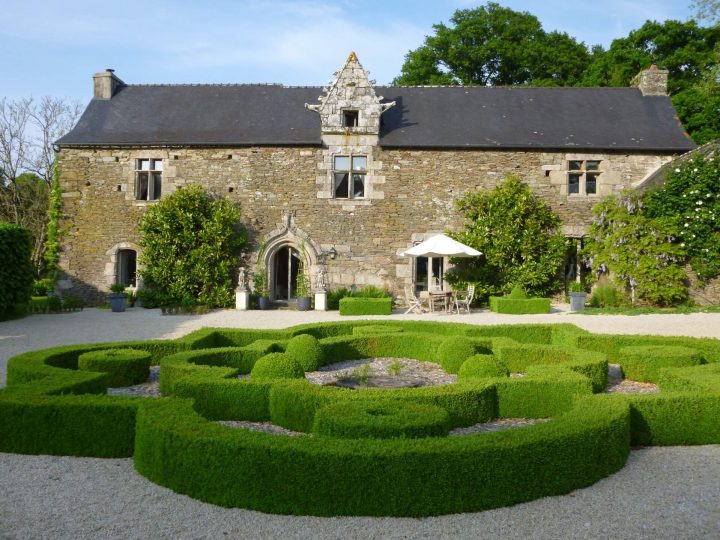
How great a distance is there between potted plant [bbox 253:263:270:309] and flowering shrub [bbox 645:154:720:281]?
11.2 meters

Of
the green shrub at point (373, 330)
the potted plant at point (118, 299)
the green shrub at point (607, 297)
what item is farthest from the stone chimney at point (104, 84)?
the green shrub at point (607, 297)

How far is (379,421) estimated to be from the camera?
13.6 ft

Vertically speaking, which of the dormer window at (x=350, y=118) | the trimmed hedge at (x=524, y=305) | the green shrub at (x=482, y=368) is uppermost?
the dormer window at (x=350, y=118)

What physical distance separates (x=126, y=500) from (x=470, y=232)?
1393 cm

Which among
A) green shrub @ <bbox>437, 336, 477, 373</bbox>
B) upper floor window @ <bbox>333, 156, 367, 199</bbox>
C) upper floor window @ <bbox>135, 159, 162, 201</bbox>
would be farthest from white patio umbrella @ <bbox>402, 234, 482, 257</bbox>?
upper floor window @ <bbox>135, 159, 162, 201</bbox>

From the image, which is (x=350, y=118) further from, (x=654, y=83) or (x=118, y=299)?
(x=654, y=83)

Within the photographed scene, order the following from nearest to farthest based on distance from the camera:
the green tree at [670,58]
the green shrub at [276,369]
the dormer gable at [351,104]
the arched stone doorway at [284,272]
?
the green shrub at [276,369]
the dormer gable at [351,104]
the arched stone doorway at [284,272]
the green tree at [670,58]

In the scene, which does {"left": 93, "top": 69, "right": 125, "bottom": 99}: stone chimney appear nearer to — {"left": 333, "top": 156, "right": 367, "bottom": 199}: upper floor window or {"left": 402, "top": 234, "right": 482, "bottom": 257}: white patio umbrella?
{"left": 333, "top": 156, "right": 367, "bottom": 199}: upper floor window

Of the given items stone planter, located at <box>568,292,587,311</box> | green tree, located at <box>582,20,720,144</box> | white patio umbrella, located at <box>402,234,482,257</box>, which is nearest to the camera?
stone planter, located at <box>568,292,587,311</box>

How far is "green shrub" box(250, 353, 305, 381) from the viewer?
6.04 meters

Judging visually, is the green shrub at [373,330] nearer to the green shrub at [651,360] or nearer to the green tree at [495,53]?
the green shrub at [651,360]

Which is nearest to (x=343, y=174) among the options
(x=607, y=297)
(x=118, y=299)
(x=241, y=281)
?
(x=241, y=281)

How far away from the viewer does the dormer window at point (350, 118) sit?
17.4 meters

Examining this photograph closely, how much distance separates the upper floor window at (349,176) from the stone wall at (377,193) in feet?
0.90
